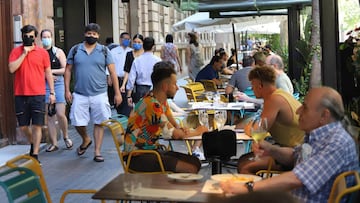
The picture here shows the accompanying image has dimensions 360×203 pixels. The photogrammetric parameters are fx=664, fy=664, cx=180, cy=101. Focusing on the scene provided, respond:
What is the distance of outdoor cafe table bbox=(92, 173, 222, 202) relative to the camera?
371 cm

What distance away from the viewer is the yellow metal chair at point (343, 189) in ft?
11.5

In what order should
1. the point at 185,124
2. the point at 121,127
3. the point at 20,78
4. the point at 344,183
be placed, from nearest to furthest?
the point at 344,183 < the point at 121,127 < the point at 185,124 < the point at 20,78

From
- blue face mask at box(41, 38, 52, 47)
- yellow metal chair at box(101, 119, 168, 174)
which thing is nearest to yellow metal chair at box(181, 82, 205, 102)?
blue face mask at box(41, 38, 52, 47)

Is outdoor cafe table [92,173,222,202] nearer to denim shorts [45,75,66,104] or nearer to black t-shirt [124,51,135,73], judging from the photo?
denim shorts [45,75,66,104]

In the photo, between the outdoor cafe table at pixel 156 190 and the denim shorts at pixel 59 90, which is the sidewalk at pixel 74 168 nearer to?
the denim shorts at pixel 59 90

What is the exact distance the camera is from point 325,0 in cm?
736

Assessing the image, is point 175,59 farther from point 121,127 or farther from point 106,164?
point 121,127

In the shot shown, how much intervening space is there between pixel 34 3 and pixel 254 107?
14.0 feet

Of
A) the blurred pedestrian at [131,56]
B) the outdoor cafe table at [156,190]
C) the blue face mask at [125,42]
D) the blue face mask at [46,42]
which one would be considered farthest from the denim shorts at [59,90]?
the outdoor cafe table at [156,190]

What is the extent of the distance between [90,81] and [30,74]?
90cm

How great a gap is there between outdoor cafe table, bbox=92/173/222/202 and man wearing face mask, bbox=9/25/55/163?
5130 millimetres

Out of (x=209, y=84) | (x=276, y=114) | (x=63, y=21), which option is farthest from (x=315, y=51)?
(x=276, y=114)

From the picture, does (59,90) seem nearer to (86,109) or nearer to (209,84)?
(86,109)

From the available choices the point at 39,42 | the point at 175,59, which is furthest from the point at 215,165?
the point at 175,59
